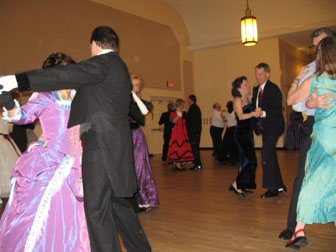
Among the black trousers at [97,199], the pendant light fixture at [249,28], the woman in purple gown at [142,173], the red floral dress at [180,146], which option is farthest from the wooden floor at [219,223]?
the pendant light fixture at [249,28]

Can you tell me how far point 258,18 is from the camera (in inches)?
399

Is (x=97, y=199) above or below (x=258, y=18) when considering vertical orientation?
below

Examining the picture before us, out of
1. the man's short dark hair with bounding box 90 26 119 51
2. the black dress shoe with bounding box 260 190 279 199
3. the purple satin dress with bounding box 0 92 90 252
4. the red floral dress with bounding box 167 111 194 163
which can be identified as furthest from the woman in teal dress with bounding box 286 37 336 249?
the red floral dress with bounding box 167 111 194 163

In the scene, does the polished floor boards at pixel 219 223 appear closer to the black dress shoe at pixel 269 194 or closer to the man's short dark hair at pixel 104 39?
the black dress shoe at pixel 269 194

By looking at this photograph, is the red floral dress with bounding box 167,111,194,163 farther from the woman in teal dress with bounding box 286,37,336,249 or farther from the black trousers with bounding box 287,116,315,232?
the woman in teal dress with bounding box 286,37,336,249

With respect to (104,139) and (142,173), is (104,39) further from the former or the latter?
(142,173)

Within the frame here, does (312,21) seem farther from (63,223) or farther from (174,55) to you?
(63,223)

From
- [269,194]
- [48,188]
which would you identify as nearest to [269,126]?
[269,194]

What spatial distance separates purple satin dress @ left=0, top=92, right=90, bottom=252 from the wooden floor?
843 millimetres

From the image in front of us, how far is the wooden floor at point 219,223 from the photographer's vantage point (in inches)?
91.8

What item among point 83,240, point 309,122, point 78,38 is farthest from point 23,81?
point 78,38

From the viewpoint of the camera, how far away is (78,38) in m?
7.71

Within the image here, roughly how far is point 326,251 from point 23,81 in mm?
2117

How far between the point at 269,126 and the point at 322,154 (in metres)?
1.76
